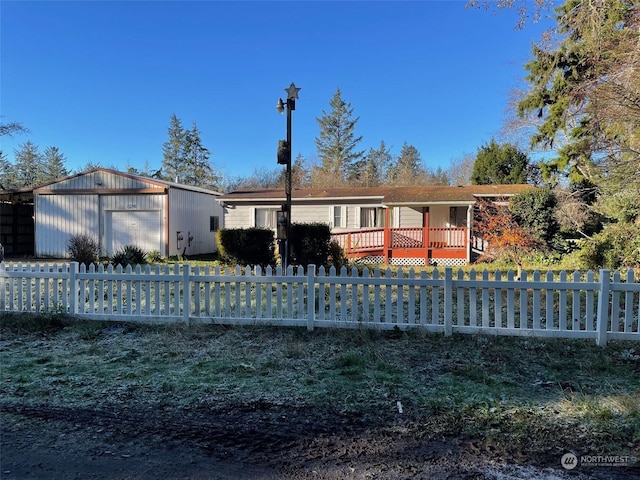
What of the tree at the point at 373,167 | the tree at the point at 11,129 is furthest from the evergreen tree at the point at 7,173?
the tree at the point at 373,167

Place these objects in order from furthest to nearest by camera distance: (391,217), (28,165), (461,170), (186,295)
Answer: (28,165), (461,170), (391,217), (186,295)

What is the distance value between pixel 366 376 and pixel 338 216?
14.2 metres

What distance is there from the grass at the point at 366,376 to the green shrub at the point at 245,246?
4.56 m

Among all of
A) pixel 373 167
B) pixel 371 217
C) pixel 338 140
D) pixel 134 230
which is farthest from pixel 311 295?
pixel 373 167

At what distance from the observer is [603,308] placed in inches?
175

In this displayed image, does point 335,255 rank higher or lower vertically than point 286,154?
lower

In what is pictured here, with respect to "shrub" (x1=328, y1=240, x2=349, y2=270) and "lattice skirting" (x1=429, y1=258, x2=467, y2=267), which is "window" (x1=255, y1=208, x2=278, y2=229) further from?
"shrub" (x1=328, y1=240, x2=349, y2=270)

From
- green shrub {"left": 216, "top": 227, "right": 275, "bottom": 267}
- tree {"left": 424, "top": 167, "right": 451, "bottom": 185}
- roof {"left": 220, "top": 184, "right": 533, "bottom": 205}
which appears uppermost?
tree {"left": 424, "top": 167, "right": 451, "bottom": 185}

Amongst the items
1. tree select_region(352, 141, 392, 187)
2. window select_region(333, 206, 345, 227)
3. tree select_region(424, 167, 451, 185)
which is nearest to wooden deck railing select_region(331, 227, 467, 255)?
window select_region(333, 206, 345, 227)

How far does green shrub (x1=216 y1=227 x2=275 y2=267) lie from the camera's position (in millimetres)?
9859

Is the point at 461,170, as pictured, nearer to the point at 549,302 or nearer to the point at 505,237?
the point at 505,237

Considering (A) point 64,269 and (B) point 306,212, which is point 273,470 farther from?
(B) point 306,212

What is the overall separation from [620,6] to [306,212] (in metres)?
12.6

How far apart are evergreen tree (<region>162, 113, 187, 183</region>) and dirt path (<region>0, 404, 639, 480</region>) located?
134ft
